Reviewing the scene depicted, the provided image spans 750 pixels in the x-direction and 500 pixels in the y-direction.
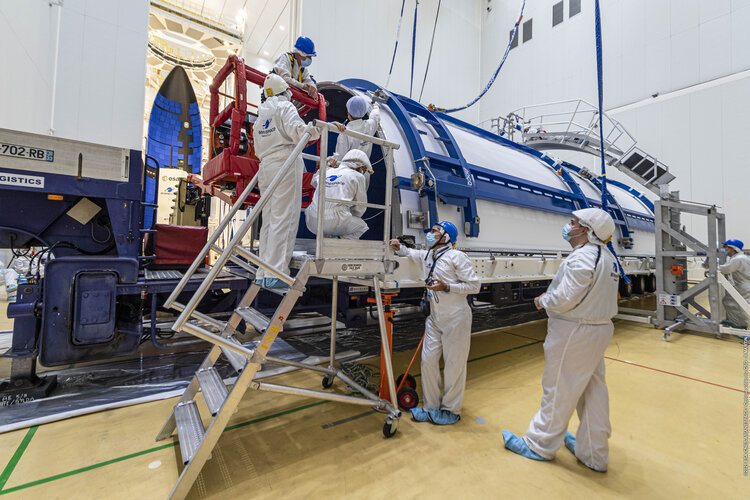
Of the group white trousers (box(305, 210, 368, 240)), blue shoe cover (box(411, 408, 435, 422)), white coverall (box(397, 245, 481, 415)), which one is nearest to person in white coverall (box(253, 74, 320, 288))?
white trousers (box(305, 210, 368, 240))

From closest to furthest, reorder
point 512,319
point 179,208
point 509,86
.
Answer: point 179,208 → point 512,319 → point 509,86

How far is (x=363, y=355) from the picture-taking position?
12.8 feet

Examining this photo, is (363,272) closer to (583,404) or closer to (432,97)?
(583,404)

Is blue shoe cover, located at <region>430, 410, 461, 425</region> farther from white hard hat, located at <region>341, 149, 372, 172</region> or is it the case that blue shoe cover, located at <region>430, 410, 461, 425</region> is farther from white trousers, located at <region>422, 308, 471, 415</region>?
white hard hat, located at <region>341, 149, 372, 172</region>

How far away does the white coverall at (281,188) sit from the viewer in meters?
2.49

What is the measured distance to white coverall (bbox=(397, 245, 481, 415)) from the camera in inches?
99.9

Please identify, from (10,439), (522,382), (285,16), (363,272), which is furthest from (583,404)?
(285,16)

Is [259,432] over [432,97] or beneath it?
beneath

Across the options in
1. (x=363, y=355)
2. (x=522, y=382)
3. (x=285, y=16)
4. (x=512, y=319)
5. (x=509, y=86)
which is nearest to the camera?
(x=522, y=382)

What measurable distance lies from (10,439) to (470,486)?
2.95m

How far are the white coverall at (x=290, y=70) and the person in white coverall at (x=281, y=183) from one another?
A: 91 cm

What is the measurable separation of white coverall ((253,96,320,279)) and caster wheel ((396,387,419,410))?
1394mm

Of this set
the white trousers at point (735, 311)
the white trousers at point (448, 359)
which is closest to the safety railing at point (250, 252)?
the white trousers at point (448, 359)

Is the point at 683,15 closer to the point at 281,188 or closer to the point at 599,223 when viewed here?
the point at 599,223
